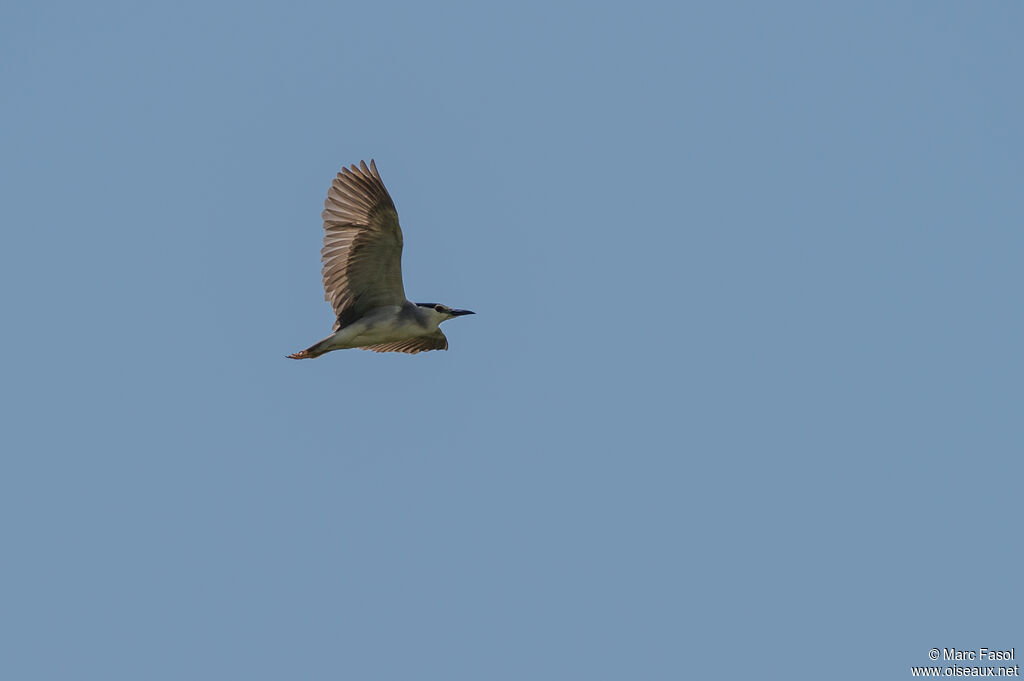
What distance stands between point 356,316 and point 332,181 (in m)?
2.02

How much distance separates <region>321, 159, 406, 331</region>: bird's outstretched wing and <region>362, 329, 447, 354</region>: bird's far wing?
1702 millimetres

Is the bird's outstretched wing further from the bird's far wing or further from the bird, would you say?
the bird's far wing

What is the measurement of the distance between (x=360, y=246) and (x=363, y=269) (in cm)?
41

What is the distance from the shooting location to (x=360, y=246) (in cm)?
1623

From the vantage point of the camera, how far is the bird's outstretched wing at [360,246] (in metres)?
16.0

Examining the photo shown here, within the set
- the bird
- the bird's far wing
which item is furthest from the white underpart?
the bird's far wing

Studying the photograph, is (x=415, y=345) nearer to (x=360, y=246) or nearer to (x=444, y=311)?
(x=444, y=311)

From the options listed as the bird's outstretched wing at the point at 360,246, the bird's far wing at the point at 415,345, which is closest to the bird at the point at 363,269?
the bird's outstretched wing at the point at 360,246

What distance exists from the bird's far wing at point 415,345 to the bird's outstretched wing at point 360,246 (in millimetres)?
1702

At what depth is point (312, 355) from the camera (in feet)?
54.0

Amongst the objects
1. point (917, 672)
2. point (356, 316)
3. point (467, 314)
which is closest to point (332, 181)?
point (356, 316)

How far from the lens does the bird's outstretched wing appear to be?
52.5 feet

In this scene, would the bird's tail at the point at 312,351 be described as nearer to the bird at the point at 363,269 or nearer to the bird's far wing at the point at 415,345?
the bird at the point at 363,269

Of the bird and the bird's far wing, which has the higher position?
the bird
